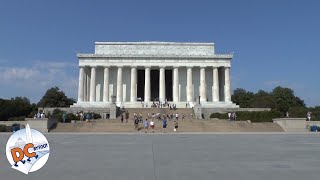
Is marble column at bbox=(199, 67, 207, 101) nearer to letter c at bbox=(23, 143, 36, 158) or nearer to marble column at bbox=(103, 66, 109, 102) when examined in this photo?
marble column at bbox=(103, 66, 109, 102)

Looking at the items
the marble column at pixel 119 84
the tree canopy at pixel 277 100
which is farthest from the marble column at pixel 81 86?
the tree canopy at pixel 277 100

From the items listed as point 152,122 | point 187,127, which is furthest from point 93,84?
point 152,122

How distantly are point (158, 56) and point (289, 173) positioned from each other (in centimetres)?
7174

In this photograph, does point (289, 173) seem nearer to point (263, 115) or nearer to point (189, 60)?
point (263, 115)

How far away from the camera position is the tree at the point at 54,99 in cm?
10919

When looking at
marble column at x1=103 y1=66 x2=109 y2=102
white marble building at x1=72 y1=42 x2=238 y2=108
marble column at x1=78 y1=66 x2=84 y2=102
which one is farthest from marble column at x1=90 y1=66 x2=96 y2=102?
marble column at x1=103 y1=66 x2=109 y2=102

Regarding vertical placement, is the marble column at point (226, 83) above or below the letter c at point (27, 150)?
above

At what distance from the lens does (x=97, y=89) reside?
280ft

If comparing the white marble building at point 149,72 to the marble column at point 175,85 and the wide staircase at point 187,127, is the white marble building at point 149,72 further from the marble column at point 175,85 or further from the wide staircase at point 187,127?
the wide staircase at point 187,127
